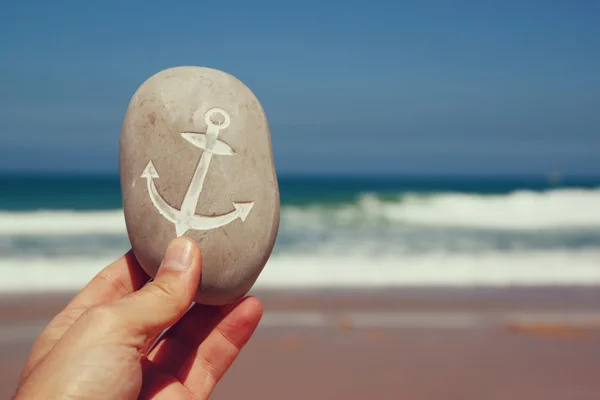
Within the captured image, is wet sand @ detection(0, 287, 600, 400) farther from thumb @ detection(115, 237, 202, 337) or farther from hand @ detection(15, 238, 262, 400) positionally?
thumb @ detection(115, 237, 202, 337)

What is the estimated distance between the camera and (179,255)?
1.90 m

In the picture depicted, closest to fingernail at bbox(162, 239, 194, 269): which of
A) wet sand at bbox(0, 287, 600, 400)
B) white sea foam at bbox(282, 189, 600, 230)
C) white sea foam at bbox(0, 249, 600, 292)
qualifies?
wet sand at bbox(0, 287, 600, 400)

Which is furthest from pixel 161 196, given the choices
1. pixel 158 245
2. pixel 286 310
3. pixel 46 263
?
pixel 46 263

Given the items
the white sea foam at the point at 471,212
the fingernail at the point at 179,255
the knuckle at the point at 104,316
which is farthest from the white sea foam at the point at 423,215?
the knuckle at the point at 104,316

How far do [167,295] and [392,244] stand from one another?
316 inches

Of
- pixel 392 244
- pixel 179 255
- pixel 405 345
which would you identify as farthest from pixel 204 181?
pixel 392 244

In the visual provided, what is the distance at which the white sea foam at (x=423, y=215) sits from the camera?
39.9ft

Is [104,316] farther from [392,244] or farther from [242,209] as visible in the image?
[392,244]

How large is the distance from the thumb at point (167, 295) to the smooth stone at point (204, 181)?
0.12m

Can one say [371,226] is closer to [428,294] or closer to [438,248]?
[438,248]

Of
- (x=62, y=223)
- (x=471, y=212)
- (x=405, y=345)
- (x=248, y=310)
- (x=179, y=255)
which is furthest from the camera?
(x=471, y=212)

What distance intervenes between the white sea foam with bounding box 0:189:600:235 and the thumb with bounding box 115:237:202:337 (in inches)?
381

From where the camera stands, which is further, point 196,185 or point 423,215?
point 423,215

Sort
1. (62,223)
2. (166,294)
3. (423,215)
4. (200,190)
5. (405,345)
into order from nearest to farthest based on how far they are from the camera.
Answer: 1. (166,294)
2. (200,190)
3. (405,345)
4. (62,223)
5. (423,215)
